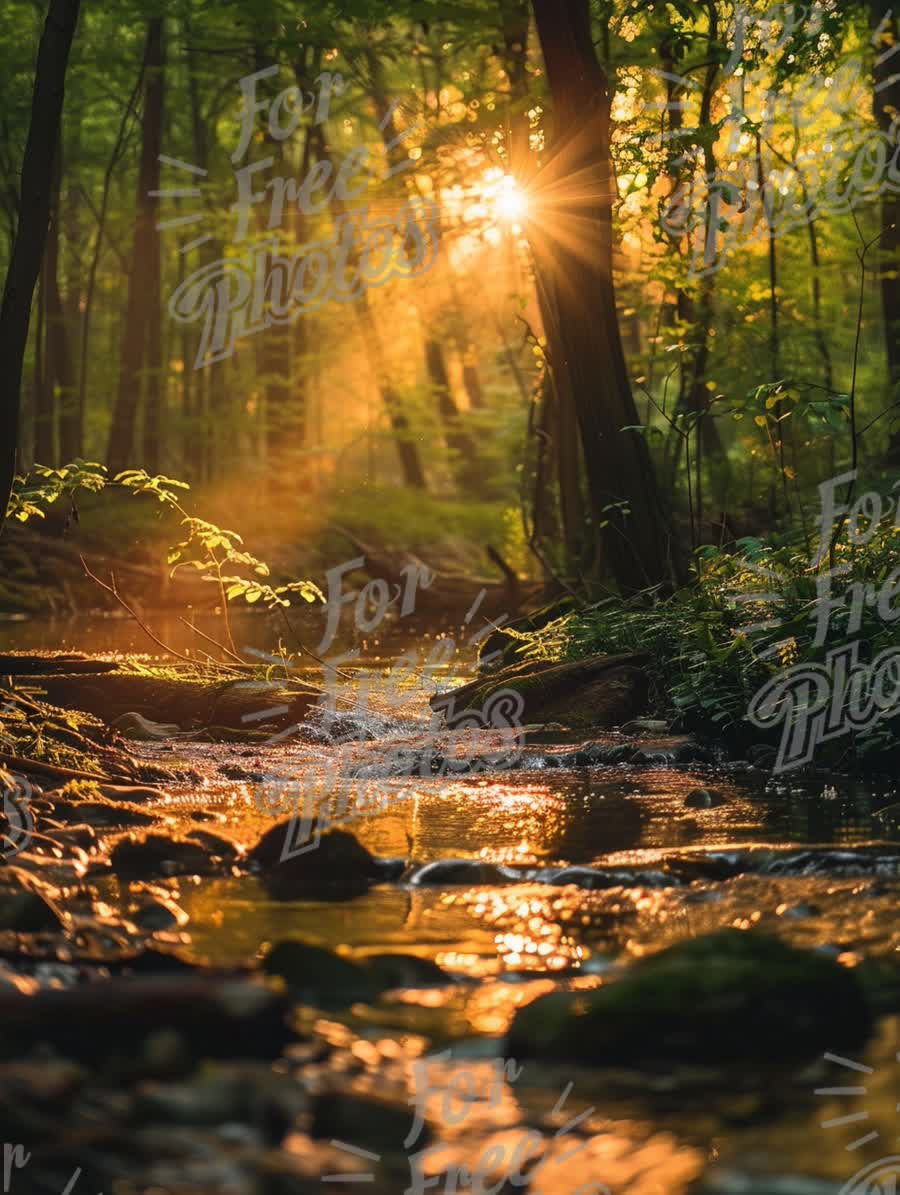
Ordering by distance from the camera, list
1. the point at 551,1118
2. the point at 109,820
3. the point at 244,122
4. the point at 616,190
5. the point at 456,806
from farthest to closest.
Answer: the point at 244,122, the point at 616,190, the point at 456,806, the point at 109,820, the point at 551,1118

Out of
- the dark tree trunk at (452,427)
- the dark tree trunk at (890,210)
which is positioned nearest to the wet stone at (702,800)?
the dark tree trunk at (890,210)

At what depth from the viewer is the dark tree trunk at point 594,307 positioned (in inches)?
463

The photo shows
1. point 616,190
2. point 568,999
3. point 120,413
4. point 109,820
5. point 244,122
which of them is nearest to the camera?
point 568,999

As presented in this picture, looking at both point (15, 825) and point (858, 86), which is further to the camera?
point (858, 86)

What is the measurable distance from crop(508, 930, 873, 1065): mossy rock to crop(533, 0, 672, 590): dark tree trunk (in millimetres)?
7968

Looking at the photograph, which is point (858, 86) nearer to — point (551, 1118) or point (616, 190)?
point (616, 190)

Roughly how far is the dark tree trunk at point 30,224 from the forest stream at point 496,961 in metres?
2.00

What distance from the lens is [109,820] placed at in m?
6.64

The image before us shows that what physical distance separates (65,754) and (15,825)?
1690mm

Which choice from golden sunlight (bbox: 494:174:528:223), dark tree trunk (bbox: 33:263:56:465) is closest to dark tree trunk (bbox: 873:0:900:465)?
golden sunlight (bbox: 494:174:528:223)

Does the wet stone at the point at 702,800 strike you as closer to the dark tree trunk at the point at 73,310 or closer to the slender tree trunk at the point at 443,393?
the dark tree trunk at the point at 73,310

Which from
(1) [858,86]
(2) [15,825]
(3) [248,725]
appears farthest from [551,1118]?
(1) [858,86]

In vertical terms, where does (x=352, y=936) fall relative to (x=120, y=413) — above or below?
below

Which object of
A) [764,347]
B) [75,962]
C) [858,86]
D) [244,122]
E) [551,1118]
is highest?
[244,122]
